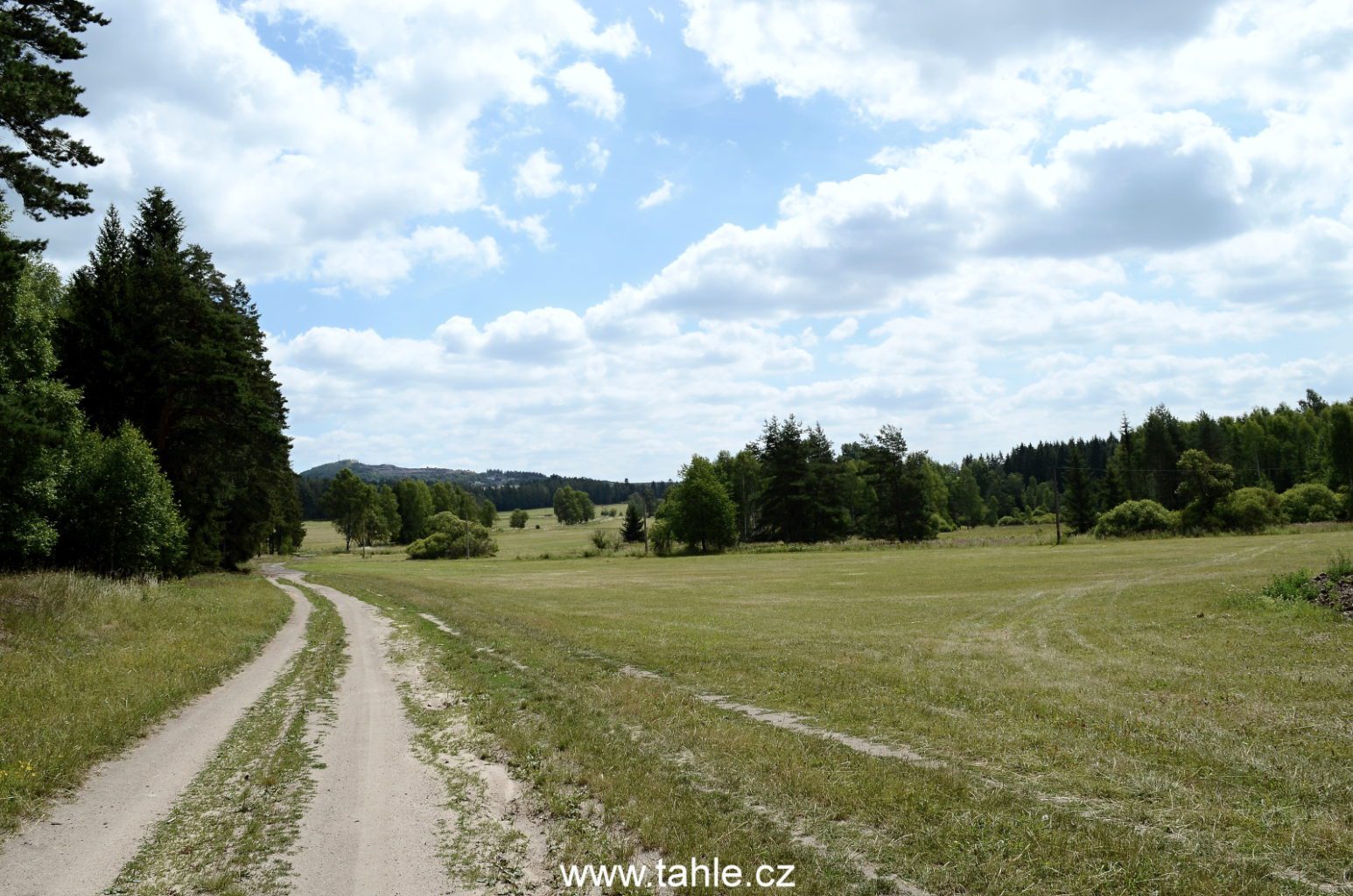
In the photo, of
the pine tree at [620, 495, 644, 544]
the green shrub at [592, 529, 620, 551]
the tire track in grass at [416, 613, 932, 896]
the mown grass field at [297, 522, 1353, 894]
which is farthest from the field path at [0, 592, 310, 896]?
the pine tree at [620, 495, 644, 544]

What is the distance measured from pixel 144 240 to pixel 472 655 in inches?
1653

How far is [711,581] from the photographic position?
153ft

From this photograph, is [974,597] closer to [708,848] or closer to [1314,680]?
[1314,680]

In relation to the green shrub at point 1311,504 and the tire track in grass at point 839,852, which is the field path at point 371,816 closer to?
the tire track in grass at point 839,852

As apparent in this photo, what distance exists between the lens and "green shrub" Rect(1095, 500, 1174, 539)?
269 ft

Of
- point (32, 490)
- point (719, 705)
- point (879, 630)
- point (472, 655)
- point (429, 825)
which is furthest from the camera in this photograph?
point (32, 490)

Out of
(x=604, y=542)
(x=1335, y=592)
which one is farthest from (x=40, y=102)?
(x=604, y=542)

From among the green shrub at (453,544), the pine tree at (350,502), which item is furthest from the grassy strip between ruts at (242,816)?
the pine tree at (350,502)

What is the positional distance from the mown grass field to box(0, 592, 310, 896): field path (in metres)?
3.79

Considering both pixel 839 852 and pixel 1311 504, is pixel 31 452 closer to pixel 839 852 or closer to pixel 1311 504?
pixel 839 852

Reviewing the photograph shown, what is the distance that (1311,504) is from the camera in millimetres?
87188

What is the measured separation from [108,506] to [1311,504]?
377 ft

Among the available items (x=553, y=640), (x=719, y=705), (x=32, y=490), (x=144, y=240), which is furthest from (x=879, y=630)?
(x=144, y=240)

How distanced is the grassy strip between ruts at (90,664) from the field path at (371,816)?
2816 millimetres
